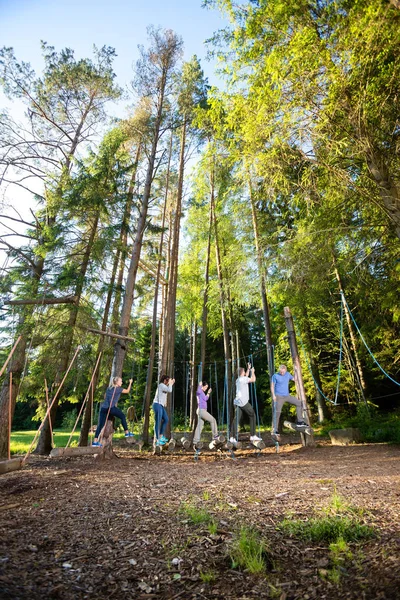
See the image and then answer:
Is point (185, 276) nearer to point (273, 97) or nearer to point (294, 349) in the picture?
point (294, 349)

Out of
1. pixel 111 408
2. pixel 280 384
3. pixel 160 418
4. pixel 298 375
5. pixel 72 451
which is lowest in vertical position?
pixel 72 451

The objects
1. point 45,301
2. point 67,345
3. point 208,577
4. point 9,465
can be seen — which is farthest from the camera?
point 67,345

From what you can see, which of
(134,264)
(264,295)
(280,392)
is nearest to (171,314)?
(134,264)

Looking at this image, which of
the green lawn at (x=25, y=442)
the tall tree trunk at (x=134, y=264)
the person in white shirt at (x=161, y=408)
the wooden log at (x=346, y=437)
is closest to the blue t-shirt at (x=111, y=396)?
the tall tree trunk at (x=134, y=264)

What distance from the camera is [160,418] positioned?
7559mm

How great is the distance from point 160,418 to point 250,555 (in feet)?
18.4

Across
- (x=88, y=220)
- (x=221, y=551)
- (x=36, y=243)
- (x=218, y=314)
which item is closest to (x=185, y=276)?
(x=218, y=314)

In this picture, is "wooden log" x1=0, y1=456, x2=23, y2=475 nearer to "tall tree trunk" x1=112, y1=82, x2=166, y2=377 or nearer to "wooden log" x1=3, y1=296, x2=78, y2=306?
"tall tree trunk" x1=112, y1=82, x2=166, y2=377

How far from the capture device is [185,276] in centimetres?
1628

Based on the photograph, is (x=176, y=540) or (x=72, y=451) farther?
(x=72, y=451)

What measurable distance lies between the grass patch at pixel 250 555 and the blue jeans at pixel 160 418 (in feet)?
17.0

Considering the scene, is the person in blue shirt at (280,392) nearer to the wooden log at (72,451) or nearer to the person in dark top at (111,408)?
the person in dark top at (111,408)

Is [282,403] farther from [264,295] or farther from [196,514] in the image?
[196,514]

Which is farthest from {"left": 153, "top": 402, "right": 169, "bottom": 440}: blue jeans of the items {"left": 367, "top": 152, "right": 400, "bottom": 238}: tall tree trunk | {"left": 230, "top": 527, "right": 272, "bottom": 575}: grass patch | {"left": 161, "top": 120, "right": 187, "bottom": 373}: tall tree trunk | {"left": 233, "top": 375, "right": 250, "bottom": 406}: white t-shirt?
{"left": 367, "top": 152, "right": 400, "bottom": 238}: tall tree trunk
